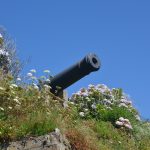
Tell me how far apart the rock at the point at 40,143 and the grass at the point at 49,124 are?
115 mm

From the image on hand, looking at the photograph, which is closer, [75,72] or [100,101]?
[75,72]

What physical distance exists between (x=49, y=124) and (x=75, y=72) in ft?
13.5

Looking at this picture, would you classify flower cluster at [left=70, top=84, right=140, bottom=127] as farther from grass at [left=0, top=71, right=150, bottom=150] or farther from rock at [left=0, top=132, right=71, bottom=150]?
rock at [left=0, top=132, right=71, bottom=150]

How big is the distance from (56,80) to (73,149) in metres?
4.16

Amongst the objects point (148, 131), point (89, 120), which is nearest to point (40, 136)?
point (89, 120)

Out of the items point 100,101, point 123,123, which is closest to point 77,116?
point 123,123

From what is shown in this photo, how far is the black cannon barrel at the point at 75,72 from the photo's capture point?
14.7m

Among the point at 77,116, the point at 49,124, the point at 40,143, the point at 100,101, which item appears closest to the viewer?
the point at 40,143

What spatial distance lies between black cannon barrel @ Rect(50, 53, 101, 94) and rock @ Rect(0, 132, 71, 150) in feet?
13.5

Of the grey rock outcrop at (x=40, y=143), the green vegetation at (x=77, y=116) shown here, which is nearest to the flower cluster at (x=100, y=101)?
the green vegetation at (x=77, y=116)

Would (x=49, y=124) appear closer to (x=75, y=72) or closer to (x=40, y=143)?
(x=40, y=143)

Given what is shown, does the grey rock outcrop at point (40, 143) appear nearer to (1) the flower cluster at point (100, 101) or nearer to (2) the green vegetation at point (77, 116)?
(2) the green vegetation at point (77, 116)

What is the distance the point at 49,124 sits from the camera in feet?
35.3

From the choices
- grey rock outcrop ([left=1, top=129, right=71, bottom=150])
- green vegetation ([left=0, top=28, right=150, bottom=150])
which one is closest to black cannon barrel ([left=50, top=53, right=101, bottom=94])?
green vegetation ([left=0, top=28, right=150, bottom=150])
